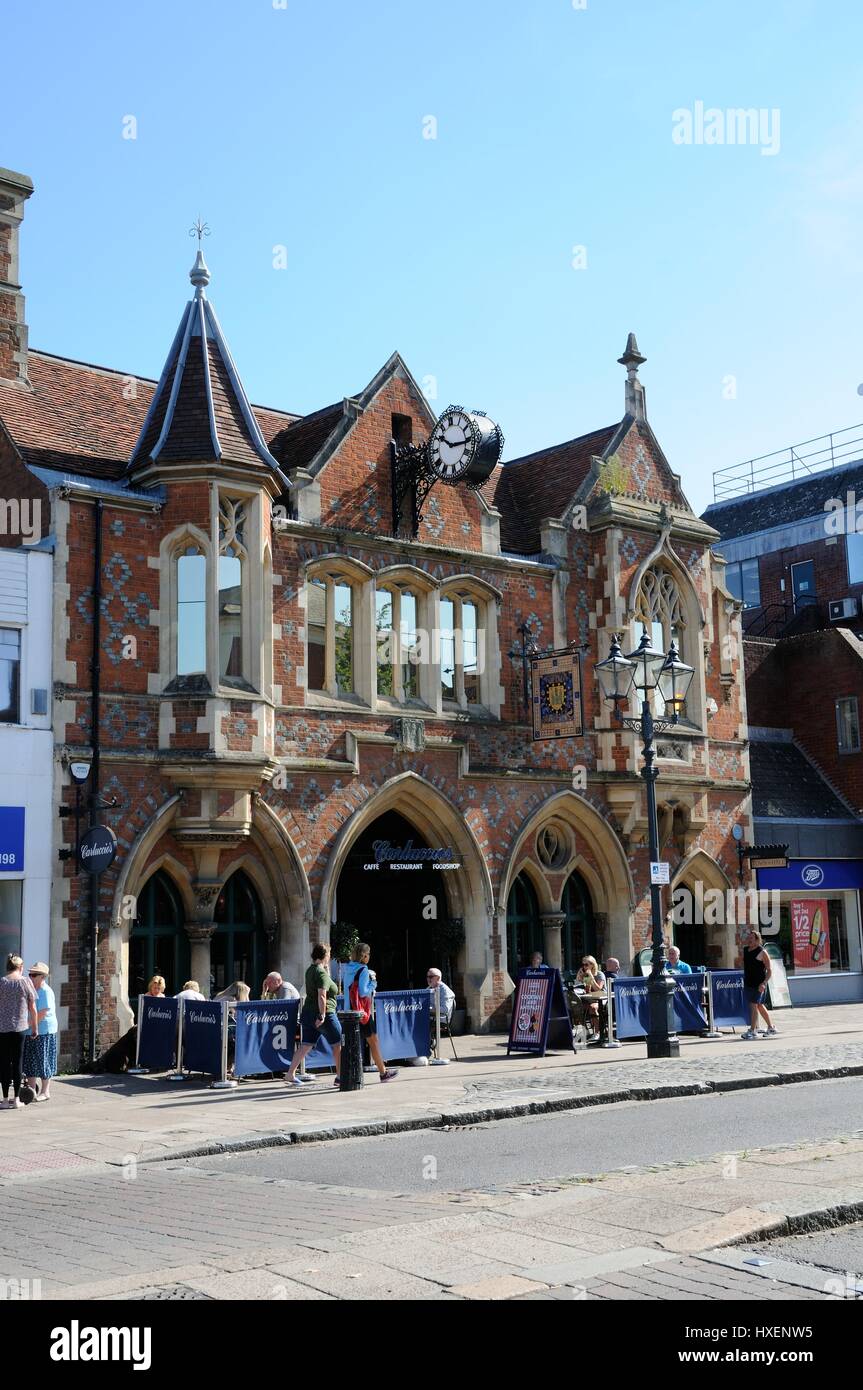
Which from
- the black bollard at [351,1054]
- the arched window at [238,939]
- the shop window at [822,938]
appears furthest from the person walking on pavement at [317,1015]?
the shop window at [822,938]

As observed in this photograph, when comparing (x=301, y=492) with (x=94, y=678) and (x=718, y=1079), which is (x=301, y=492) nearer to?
(x=94, y=678)

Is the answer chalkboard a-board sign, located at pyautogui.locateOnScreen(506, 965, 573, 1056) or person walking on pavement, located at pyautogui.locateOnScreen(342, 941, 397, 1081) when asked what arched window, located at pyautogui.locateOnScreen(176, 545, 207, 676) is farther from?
chalkboard a-board sign, located at pyautogui.locateOnScreen(506, 965, 573, 1056)

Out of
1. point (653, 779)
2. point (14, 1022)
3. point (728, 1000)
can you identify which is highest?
point (653, 779)

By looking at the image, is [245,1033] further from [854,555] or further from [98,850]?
[854,555]

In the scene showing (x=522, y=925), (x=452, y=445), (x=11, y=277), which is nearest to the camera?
(x=11, y=277)

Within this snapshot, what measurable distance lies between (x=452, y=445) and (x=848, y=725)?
1479cm

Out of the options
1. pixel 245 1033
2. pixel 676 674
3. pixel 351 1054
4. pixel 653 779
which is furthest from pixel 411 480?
pixel 351 1054

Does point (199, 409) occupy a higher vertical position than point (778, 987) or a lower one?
higher

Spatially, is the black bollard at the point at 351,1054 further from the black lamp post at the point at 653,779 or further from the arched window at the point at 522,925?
the arched window at the point at 522,925

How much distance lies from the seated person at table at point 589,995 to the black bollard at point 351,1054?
5.80m

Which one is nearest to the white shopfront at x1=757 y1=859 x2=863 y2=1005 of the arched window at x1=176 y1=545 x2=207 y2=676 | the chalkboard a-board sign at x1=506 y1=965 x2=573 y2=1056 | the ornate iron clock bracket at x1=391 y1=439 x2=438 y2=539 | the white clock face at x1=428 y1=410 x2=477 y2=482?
the chalkboard a-board sign at x1=506 y1=965 x2=573 y2=1056

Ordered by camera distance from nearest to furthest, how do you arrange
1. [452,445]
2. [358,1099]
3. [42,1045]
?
[358,1099] < [42,1045] < [452,445]

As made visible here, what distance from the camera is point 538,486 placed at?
95.3 feet

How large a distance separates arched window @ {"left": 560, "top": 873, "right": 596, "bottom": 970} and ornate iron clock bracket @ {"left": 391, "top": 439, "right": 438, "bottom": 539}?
746 centimetres
